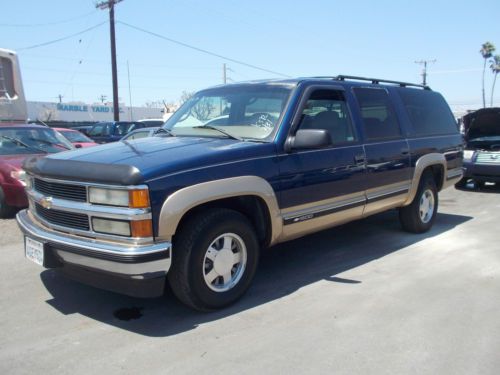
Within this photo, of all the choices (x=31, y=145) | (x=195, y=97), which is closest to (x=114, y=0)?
(x=31, y=145)

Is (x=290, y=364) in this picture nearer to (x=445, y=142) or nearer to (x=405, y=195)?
(x=405, y=195)

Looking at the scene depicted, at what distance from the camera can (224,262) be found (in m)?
3.86

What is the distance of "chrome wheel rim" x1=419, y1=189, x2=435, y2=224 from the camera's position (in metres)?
6.46

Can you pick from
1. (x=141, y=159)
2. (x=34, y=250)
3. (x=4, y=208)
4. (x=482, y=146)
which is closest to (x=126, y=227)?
(x=141, y=159)

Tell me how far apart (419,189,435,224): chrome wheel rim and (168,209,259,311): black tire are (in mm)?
3359

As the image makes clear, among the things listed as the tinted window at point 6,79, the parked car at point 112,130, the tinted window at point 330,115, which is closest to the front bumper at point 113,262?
the tinted window at point 330,115

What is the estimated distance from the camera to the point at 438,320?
375 centimetres

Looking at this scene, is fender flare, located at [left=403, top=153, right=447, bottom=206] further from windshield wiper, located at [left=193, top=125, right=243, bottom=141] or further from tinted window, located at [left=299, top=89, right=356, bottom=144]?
windshield wiper, located at [left=193, top=125, right=243, bottom=141]

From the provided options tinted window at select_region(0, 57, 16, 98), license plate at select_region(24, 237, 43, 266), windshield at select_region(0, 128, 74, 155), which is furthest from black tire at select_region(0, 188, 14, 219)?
tinted window at select_region(0, 57, 16, 98)

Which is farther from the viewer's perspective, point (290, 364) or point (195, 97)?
point (195, 97)

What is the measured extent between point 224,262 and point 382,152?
2.51m

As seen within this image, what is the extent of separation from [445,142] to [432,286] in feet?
9.77

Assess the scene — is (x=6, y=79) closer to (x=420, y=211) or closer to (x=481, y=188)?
(x=420, y=211)

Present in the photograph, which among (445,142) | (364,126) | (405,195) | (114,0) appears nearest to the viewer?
(364,126)
